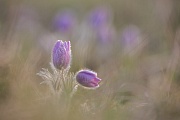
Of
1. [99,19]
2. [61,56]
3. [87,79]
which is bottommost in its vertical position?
[87,79]

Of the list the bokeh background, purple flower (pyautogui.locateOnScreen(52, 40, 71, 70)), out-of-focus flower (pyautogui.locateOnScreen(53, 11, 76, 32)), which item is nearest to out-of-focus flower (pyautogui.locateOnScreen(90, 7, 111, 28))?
the bokeh background

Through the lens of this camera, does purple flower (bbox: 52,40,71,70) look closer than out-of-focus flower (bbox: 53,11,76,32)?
Yes

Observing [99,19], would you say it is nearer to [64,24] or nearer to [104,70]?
[64,24]

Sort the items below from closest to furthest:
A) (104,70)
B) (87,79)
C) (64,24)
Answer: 1. (87,79)
2. (104,70)
3. (64,24)

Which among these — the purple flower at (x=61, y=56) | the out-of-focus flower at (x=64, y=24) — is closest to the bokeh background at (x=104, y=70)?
the out-of-focus flower at (x=64, y=24)

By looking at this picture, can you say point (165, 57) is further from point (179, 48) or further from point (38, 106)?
point (38, 106)

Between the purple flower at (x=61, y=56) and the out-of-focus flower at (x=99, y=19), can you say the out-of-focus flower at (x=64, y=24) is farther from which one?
the purple flower at (x=61, y=56)

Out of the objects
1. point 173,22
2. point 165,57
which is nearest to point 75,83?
point 165,57

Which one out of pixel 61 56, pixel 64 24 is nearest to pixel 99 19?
pixel 64 24

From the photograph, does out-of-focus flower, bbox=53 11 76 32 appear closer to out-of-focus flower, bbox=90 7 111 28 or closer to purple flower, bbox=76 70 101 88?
out-of-focus flower, bbox=90 7 111 28
